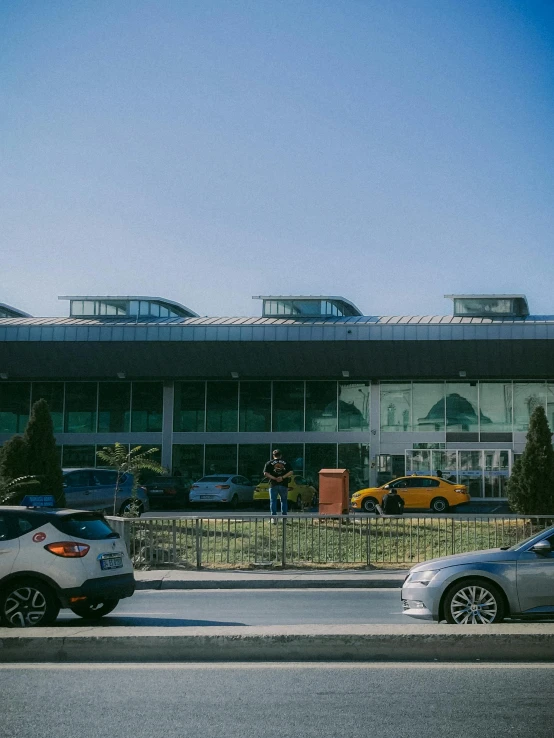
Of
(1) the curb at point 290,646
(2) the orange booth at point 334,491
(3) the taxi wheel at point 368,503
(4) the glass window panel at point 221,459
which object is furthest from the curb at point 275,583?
(4) the glass window panel at point 221,459

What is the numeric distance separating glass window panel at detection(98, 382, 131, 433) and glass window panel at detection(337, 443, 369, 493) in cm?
1059

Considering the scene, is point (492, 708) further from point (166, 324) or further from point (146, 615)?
point (166, 324)

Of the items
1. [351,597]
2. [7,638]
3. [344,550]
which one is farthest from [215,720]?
[344,550]

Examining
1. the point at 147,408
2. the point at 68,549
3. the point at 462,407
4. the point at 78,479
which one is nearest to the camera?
the point at 68,549

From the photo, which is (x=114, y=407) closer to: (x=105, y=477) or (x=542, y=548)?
(x=105, y=477)

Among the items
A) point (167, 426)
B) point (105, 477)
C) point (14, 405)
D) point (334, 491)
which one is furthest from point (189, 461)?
point (334, 491)

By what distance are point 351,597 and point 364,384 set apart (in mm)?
32044

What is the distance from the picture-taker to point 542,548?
34.4ft

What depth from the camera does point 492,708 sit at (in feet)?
21.7

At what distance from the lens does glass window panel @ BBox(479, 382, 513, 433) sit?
45031mm

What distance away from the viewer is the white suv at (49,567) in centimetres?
1103

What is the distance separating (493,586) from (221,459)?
36941 millimetres

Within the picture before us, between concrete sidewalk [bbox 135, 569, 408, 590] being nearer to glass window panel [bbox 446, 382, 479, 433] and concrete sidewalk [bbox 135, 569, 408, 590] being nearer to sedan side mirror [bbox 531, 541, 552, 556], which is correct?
sedan side mirror [bbox 531, 541, 552, 556]

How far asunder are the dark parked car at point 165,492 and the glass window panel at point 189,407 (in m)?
5.78
